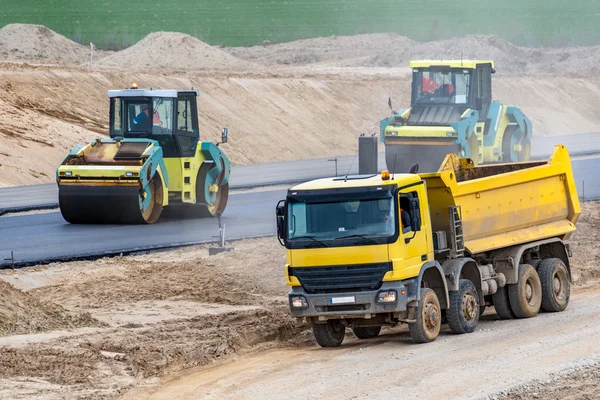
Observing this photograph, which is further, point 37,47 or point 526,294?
point 37,47

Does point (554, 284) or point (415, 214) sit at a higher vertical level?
point (415, 214)

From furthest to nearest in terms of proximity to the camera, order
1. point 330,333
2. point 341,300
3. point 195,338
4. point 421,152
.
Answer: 1. point 421,152
2. point 195,338
3. point 330,333
4. point 341,300

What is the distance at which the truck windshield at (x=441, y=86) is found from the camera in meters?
33.7

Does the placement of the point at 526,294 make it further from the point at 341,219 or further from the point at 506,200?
the point at 341,219

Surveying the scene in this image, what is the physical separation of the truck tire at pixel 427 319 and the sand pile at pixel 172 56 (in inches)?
1823

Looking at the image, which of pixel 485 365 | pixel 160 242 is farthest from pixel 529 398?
pixel 160 242

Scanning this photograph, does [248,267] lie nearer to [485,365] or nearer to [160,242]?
[160,242]

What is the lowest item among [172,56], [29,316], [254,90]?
[29,316]

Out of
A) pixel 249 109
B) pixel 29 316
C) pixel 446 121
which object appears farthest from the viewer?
pixel 249 109

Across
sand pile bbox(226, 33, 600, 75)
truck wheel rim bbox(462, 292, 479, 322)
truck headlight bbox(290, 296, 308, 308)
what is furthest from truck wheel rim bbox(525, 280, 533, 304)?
sand pile bbox(226, 33, 600, 75)

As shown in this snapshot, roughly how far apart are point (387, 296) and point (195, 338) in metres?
2.91

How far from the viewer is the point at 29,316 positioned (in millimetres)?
16547

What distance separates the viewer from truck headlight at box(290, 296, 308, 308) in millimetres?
14708

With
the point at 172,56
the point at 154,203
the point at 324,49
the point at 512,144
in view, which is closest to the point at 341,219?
the point at 154,203
